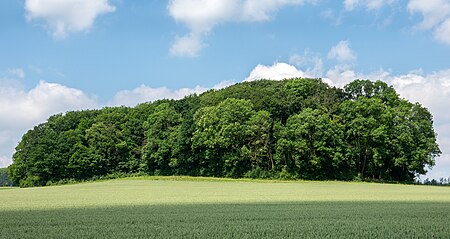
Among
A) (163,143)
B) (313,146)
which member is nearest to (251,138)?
(313,146)

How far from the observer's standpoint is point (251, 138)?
77000mm

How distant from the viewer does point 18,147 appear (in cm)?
9744

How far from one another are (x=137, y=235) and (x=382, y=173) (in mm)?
65877

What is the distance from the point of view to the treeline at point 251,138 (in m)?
72.4

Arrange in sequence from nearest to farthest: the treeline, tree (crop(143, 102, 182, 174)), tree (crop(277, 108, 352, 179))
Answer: tree (crop(277, 108, 352, 179)) → the treeline → tree (crop(143, 102, 182, 174))

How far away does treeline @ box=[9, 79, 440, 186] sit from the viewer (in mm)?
72375

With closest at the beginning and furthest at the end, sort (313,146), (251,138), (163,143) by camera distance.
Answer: (313,146) < (251,138) < (163,143)

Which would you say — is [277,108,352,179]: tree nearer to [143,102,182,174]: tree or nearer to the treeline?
the treeline

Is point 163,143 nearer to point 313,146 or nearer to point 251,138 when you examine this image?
point 251,138

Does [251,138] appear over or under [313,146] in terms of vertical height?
over

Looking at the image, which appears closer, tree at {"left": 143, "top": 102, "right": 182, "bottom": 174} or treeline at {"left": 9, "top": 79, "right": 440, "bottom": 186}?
treeline at {"left": 9, "top": 79, "right": 440, "bottom": 186}

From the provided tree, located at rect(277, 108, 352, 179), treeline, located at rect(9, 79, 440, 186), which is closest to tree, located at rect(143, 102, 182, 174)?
treeline, located at rect(9, 79, 440, 186)

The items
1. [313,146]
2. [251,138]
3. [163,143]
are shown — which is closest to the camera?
[313,146]

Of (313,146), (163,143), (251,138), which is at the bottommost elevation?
(313,146)
